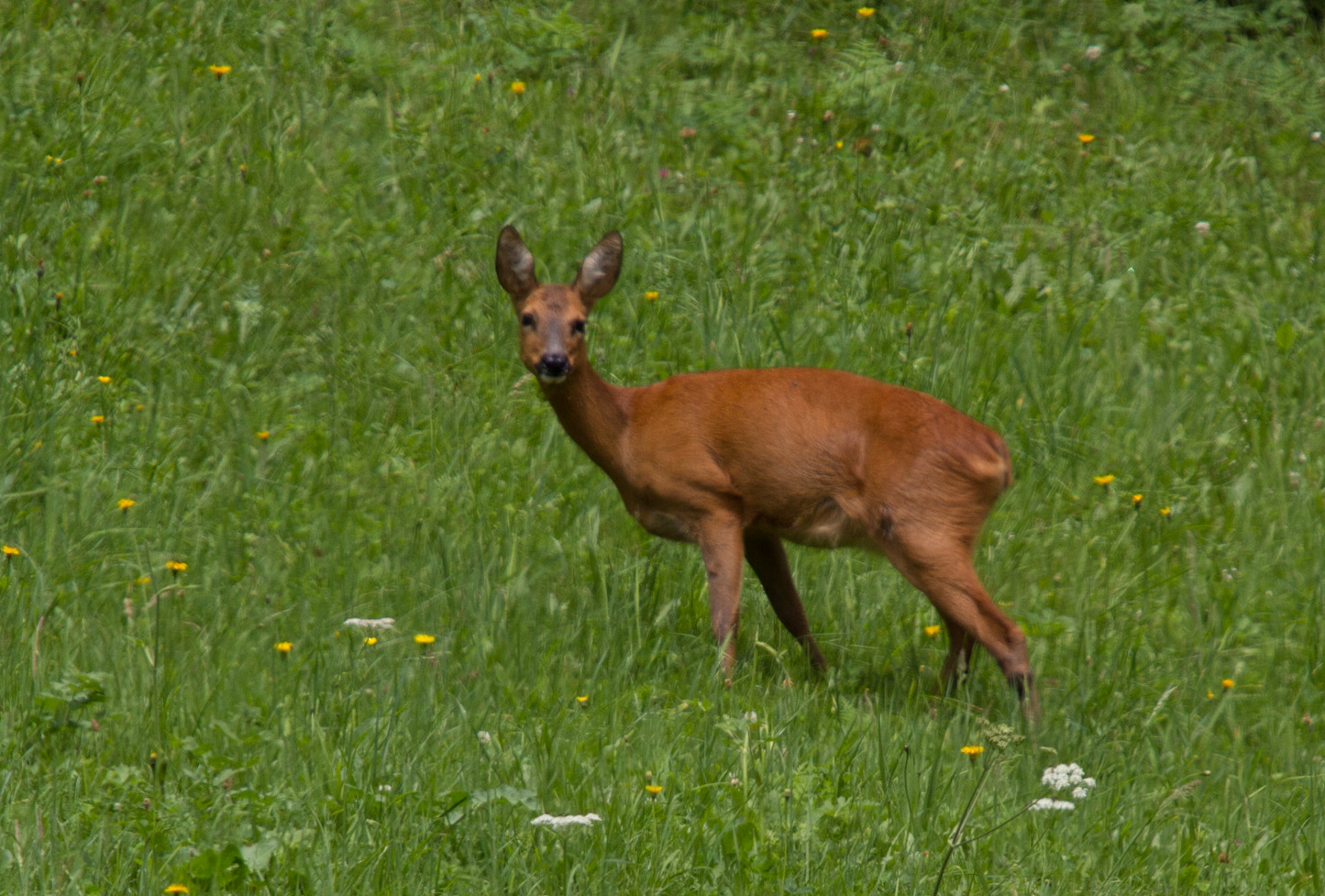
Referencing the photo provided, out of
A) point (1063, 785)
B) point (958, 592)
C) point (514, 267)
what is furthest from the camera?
point (514, 267)

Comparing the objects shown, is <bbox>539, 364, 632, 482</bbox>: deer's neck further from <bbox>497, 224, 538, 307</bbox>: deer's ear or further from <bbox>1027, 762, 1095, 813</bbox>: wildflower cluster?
<bbox>1027, 762, 1095, 813</bbox>: wildflower cluster

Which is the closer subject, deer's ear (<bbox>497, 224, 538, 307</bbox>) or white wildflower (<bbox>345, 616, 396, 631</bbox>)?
white wildflower (<bbox>345, 616, 396, 631</bbox>)

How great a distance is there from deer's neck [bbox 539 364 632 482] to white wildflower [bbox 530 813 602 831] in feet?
7.83

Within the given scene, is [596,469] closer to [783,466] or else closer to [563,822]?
[783,466]

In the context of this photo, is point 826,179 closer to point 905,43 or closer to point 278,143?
point 905,43

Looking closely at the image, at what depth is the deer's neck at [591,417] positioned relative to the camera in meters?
6.07

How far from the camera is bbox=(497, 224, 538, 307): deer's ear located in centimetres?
614

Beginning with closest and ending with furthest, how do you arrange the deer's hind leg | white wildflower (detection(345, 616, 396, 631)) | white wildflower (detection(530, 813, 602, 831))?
white wildflower (detection(530, 813, 602, 831)) → white wildflower (detection(345, 616, 396, 631)) → the deer's hind leg

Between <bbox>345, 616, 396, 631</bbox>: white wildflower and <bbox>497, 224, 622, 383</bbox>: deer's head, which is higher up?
<bbox>497, 224, 622, 383</bbox>: deer's head

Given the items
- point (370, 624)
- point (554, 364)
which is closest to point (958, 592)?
point (554, 364)

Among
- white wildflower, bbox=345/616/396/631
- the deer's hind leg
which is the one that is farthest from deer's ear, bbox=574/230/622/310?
white wildflower, bbox=345/616/396/631

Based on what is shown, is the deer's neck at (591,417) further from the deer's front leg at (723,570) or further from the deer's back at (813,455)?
the deer's front leg at (723,570)

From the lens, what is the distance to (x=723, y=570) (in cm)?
575

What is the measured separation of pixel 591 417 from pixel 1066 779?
8.01 ft
